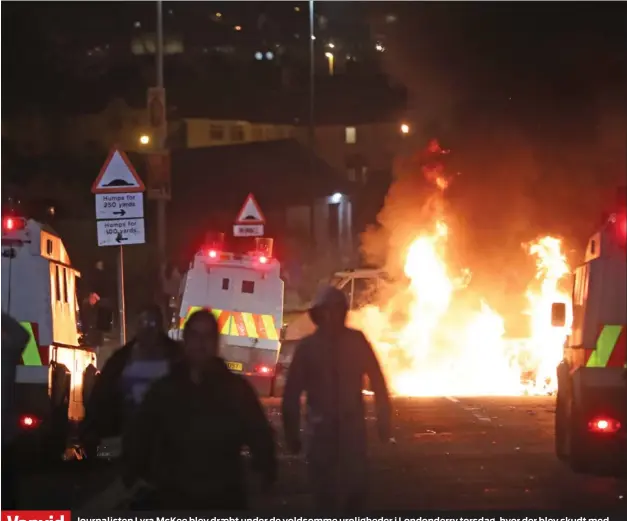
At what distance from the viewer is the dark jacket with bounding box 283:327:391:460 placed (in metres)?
5.98

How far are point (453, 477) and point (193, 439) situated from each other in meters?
5.38

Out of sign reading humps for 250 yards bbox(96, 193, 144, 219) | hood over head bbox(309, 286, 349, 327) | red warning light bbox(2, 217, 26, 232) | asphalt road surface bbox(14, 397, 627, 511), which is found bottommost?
asphalt road surface bbox(14, 397, 627, 511)

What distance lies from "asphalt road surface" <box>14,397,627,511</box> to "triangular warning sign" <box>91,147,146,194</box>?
2.84 meters

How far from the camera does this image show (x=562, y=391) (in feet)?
33.1

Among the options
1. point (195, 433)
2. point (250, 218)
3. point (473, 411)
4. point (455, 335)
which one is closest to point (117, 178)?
point (250, 218)

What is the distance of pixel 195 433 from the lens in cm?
473

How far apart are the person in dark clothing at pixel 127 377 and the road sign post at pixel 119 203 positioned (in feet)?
13.9

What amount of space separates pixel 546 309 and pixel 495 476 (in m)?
9.91

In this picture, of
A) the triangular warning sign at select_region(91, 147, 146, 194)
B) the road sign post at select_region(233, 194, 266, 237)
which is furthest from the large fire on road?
the triangular warning sign at select_region(91, 147, 146, 194)

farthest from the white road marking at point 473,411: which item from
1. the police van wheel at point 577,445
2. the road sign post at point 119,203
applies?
the road sign post at point 119,203

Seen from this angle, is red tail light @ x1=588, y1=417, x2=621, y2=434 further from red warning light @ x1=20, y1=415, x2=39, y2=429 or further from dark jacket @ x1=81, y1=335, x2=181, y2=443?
red warning light @ x1=20, y1=415, x2=39, y2=429

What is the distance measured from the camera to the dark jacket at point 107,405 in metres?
6.40

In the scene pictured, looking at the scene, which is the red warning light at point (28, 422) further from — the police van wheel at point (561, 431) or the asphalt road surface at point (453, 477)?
the police van wheel at point (561, 431)

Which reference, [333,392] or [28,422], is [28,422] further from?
[333,392]
